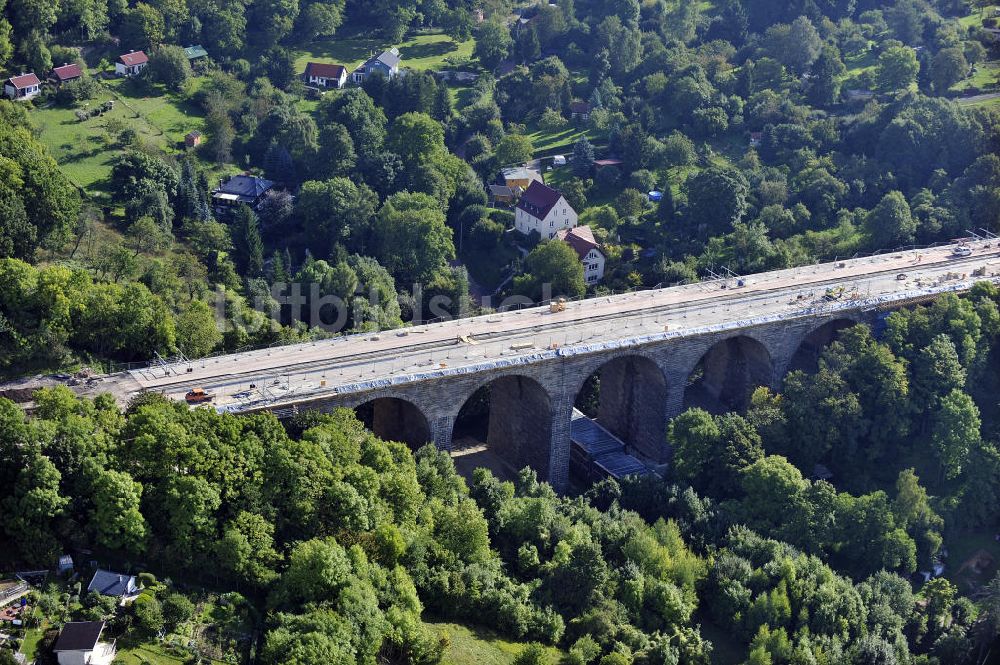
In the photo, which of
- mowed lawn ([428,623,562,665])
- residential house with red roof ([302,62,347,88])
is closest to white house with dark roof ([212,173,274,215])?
residential house with red roof ([302,62,347,88])

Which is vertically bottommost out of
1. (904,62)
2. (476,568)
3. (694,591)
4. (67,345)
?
(694,591)

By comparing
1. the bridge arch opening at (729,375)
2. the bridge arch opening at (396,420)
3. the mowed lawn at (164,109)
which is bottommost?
the bridge arch opening at (729,375)

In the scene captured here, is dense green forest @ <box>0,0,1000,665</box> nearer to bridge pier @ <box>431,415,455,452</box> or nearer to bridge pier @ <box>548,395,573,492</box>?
bridge pier @ <box>431,415,455,452</box>

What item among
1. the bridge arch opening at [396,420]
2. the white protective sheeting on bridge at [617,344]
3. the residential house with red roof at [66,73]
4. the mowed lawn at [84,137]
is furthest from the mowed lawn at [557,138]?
the bridge arch opening at [396,420]

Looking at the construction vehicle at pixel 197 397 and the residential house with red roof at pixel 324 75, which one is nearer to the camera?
the construction vehicle at pixel 197 397

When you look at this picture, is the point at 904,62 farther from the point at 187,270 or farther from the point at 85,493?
the point at 85,493

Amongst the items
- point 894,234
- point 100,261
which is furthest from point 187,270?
point 894,234

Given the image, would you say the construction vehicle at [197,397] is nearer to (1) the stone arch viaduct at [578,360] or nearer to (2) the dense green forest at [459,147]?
(1) the stone arch viaduct at [578,360]
